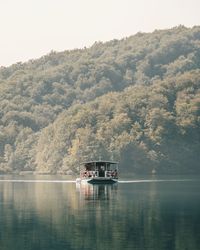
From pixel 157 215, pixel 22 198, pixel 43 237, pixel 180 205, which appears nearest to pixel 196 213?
pixel 157 215

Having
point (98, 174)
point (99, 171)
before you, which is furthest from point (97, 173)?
point (99, 171)

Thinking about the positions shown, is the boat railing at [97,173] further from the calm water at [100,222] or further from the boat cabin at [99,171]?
the calm water at [100,222]

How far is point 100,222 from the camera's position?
69.5 m

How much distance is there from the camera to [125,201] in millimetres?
94000

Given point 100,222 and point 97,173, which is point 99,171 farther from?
point 100,222

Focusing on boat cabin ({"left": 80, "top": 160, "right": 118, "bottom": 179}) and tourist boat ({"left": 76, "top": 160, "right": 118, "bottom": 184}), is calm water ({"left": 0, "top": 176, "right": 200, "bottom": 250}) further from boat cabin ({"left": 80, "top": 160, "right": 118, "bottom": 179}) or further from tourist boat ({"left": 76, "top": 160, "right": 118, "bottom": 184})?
boat cabin ({"left": 80, "top": 160, "right": 118, "bottom": 179})

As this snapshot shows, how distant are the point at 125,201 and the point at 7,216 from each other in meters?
21.9

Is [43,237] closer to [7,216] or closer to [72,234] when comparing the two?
[72,234]

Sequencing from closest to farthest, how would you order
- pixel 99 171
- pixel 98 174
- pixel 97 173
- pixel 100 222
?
pixel 100 222
pixel 97 173
pixel 98 174
pixel 99 171

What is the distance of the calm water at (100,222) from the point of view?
57.2 metres

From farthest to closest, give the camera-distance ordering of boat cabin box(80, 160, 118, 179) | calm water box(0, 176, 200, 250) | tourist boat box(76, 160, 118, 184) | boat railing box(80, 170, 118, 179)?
boat cabin box(80, 160, 118, 179)
boat railing box(80, 170, 118, 179)
tourist boat box(76, 160, 118, 184)
calm water box(0, 176, 200, 250)

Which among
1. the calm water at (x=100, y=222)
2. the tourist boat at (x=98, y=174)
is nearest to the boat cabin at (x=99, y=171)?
the tourist boat at (x=98, y=174)

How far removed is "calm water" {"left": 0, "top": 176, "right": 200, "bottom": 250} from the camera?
188 ft

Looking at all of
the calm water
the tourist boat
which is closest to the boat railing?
the tourist boat
